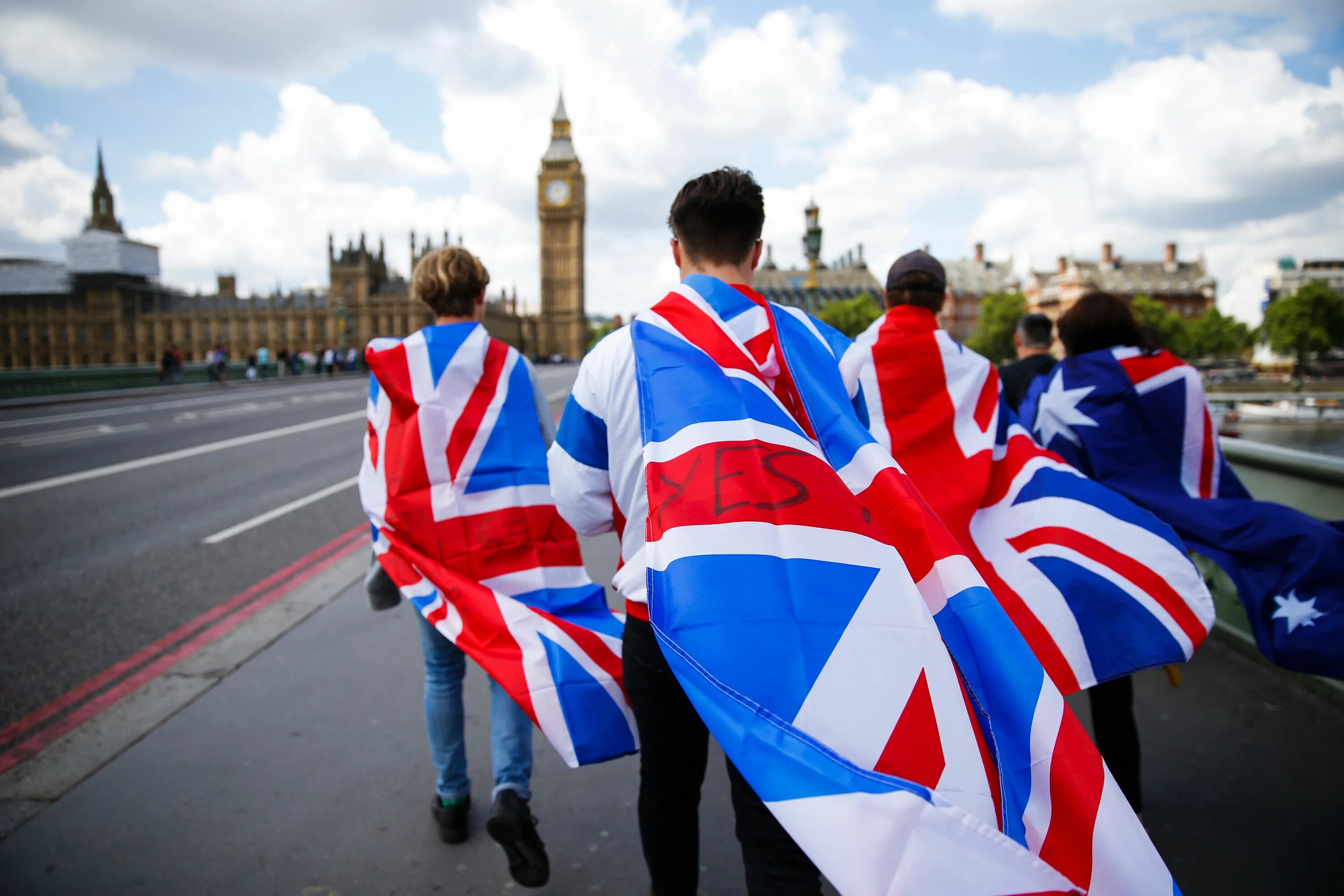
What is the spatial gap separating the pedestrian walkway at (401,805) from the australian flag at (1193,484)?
0.73 meters

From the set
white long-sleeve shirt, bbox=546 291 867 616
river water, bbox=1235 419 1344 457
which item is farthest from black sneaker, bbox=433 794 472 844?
river water, bbox=1235 419 1344 457

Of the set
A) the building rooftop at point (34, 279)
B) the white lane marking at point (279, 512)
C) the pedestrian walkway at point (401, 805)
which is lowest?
the pedestrian walkway at point (401, 805)

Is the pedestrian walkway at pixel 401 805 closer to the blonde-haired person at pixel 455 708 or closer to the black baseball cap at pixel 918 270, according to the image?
the blonde-haired person at pixel 455 708

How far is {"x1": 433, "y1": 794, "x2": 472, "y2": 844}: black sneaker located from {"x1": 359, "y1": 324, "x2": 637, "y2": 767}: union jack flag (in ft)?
2.09

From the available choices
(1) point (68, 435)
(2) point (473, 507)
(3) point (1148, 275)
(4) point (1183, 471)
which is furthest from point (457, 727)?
(3) point (1148, 275)

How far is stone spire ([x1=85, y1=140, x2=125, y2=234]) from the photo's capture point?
338 ft

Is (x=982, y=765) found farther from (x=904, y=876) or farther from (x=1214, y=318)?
(x=1214, y=318)

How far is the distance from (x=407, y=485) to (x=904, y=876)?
2.08 meters

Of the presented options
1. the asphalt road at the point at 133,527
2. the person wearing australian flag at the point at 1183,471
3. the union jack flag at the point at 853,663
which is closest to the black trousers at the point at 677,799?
the union jack flag at the point at 853,663

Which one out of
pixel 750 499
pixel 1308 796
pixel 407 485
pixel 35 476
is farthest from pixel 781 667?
pixel 35 476

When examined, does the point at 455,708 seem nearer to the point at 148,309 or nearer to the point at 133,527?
the point at 133,527

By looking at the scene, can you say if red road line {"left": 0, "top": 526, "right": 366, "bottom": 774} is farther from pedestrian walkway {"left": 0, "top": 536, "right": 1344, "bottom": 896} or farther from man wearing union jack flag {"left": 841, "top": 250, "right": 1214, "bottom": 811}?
man wearing union jack flag {"left": 841, "top": 250, "right": 1214, "bottom": 811}

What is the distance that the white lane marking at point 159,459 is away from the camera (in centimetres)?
938

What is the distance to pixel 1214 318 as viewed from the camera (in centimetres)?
7538
